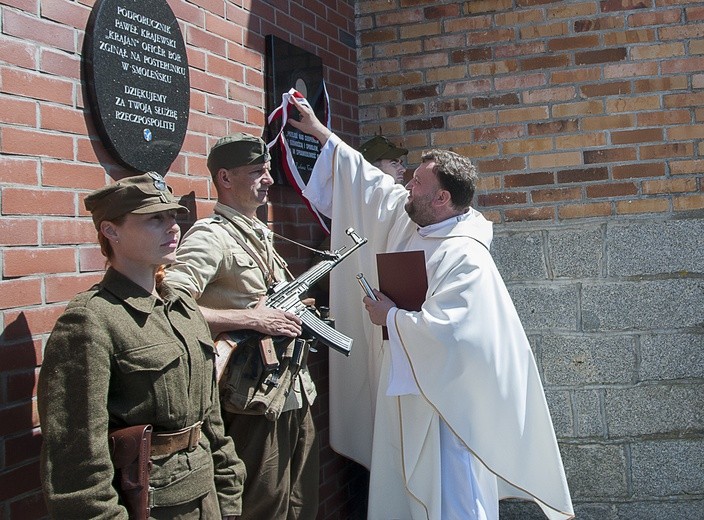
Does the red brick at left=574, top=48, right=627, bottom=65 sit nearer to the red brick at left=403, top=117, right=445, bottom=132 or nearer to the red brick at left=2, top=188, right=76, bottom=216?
the red brick at left=403, top=117, right=445, bottom=132

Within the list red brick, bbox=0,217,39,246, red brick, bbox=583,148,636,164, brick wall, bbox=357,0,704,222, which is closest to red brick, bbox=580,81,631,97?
brick wall, bbox=357,0,704,222

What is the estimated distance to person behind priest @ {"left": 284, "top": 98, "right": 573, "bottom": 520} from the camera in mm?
3234

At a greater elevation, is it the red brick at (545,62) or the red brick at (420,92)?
the red brick at (545,62)

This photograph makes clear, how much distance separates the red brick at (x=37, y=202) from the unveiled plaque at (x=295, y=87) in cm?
138

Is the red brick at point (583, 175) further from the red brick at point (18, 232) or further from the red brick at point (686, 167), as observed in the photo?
the red brick at point (18, 232)

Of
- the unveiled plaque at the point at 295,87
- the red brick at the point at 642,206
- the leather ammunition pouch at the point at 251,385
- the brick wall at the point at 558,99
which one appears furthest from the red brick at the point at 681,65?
the leather ammunition pouch at the point at 251,385

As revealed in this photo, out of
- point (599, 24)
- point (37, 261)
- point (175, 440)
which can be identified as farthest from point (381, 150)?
point (175, 440)

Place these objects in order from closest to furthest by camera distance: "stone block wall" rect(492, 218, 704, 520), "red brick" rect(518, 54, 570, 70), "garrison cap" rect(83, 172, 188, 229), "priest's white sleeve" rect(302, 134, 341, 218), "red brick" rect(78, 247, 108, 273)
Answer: "garrison cap" rect(83, 172, 188, 229) < "red brick" rect(78, 247, 108, 273) < "priest's white sleeve" rect(302, 134, 341, 218) < "stone block wall" rect(492, 218, 704, 520) < "red brick" rect(518, 54, 570, 70)

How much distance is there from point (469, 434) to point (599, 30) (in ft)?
7.63

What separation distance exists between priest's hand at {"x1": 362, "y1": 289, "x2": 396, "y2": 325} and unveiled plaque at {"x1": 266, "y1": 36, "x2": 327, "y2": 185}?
0.70 m

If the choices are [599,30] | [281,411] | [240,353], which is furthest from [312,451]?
[599,30]

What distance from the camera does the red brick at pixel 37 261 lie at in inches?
84.4

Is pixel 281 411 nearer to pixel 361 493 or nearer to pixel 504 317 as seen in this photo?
pixel 504 317

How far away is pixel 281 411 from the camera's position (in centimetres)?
283
